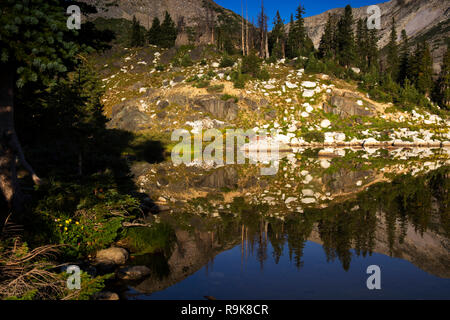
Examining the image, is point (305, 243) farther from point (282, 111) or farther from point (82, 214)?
point (282, 111)

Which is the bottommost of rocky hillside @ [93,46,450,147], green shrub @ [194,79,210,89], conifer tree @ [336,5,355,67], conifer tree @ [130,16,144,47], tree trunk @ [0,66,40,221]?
tree trunk @ [0,66,40,221]

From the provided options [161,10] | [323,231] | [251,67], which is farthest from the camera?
[161,10]

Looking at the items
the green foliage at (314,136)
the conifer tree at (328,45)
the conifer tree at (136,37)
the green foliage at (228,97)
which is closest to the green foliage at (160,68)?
the green foliage at (228,97)

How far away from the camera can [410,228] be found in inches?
508

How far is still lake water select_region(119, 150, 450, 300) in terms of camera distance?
8.48 meters

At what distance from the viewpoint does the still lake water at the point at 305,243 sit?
848 cm

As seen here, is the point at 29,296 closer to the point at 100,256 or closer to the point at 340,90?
the point at 100,256

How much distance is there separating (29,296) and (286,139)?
4655 centimetres

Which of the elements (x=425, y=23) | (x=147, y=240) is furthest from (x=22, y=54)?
(x=425, y=23)

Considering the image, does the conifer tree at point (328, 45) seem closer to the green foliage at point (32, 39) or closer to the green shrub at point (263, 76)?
the green shrub at point (263, 76)

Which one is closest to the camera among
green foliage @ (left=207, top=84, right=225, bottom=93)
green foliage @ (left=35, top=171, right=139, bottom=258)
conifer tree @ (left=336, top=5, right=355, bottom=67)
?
green foliage @ (left=35, top=171, right=139, bottom=258)

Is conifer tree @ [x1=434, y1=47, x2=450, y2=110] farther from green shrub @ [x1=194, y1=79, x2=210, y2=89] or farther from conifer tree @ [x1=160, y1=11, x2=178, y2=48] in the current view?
conifer tree @ [x1=160, y1=11, x2=178, y2=48]

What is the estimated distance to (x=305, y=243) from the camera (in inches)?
461

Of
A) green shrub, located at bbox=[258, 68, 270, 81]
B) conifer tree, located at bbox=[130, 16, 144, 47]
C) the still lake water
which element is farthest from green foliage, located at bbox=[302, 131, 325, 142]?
conifer tree, located at bbox=[130, 16, 144, 47]
